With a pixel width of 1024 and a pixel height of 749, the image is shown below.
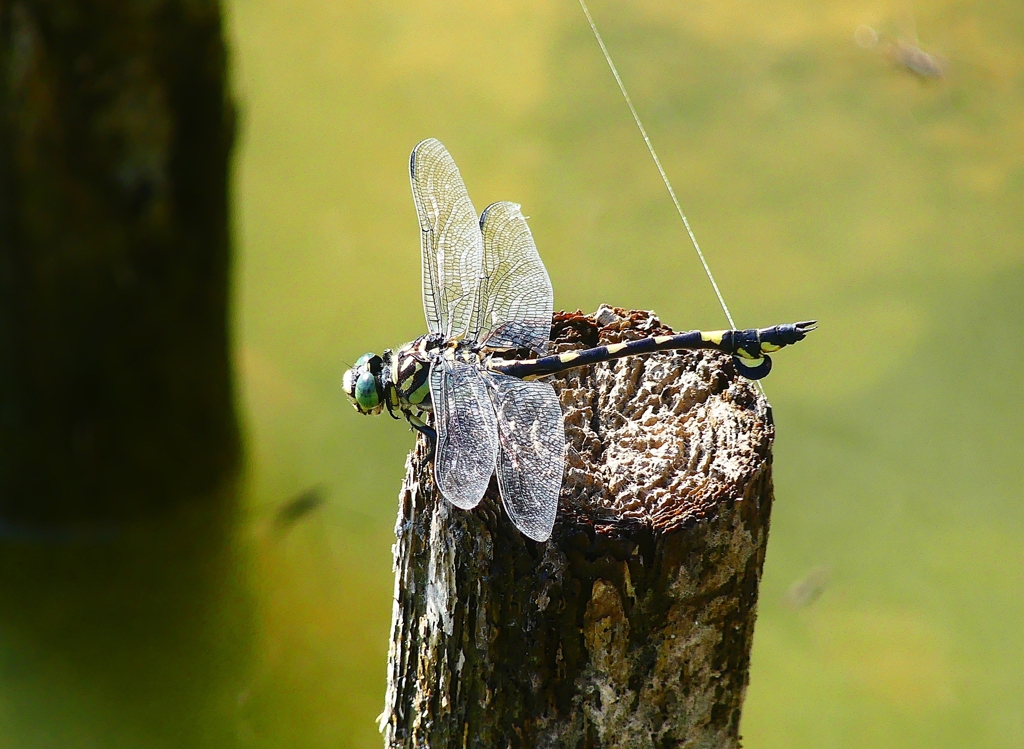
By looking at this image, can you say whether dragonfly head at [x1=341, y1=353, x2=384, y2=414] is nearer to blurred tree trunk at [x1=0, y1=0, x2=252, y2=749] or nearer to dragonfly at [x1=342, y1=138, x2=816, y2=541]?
dragonfly at [x1=342, y1=138, x2=816, y2=541]

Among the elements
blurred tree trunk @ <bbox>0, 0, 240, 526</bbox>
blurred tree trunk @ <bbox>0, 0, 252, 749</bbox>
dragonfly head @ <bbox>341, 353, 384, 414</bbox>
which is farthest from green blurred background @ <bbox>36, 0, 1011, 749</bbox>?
dragonfly head @ <bbox>341, 353, 384, 414</bbox>

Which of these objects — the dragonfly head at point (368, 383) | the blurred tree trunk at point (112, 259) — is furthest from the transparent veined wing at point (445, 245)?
the blurred tree trunk at point (112, 259)

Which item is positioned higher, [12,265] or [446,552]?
[12,265]

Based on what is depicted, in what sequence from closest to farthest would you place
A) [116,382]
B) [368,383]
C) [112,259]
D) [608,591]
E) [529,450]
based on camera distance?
[608,591] → [529,450] → [368,383] → [112,259] → [116,382]

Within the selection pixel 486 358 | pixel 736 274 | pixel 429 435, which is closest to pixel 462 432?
pixel 429 435

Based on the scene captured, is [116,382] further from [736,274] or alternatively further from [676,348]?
[736,274]

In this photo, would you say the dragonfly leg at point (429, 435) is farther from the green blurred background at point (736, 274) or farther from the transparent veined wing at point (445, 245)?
the green blurred background at point (736, 274)

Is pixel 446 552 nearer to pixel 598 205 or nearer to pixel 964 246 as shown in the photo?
pixel 598 205

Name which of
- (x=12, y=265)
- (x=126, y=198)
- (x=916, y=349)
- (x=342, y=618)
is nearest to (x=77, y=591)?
(x=342, y=618)
